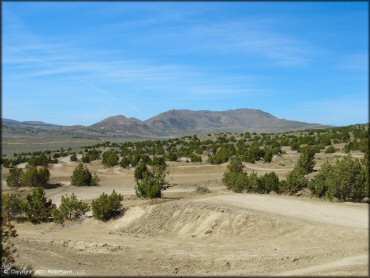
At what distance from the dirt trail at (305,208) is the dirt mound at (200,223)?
1.20m

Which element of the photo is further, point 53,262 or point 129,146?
point 129,146

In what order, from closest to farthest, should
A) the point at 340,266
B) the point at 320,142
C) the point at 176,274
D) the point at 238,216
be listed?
the point at 340,266
the point at 176,274
the point at 238,216
the point at 320,142

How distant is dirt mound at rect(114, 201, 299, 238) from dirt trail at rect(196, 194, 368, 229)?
3.93 feet

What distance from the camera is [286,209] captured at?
22438 millimetres

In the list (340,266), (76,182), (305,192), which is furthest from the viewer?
(76,182)

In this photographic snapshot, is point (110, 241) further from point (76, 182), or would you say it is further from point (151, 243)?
point (76, 182)

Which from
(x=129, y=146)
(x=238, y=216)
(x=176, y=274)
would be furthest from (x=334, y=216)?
(x=129, y=146)

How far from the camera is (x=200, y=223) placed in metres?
22.8

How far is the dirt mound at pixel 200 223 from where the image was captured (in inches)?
802

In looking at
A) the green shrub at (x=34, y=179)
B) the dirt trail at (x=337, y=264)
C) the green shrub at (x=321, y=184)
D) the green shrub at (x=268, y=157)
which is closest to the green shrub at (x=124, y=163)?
the green shrub at (x=34, y=179)

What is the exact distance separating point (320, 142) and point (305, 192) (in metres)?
34.3

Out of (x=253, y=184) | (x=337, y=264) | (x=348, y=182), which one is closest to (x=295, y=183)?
(x=253, y=184)

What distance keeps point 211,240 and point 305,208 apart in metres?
4.83

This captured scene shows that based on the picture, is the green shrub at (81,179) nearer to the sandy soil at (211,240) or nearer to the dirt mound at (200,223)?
the sandy soil at (211,240)
